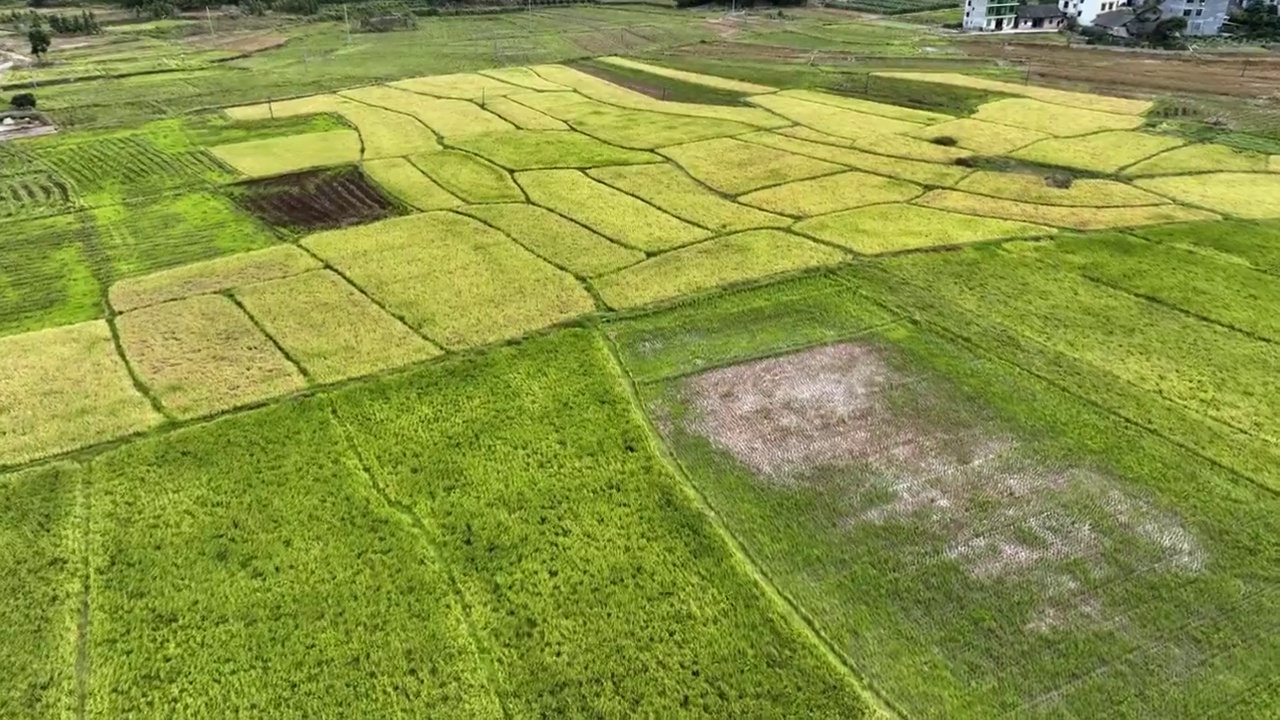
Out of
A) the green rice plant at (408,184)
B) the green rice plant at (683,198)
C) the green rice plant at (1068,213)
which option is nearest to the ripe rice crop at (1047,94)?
the green rice plant at (1068,213)

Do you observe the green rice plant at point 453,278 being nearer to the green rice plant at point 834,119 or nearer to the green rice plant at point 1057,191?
the green rice plant at point 1057,191

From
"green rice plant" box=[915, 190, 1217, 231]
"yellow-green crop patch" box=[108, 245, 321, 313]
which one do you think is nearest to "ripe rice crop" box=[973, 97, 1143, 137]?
"green rice plant" box=[915, 190, 1217, 231]

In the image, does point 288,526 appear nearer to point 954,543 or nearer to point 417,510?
point 417,510

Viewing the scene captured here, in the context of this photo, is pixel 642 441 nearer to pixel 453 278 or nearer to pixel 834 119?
pixel 453 278

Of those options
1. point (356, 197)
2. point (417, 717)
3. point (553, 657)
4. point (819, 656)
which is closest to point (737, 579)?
point (819, 656)

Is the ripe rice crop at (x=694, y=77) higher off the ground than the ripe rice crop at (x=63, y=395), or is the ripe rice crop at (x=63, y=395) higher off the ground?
the ripe rice crop at (x=694, y=77)

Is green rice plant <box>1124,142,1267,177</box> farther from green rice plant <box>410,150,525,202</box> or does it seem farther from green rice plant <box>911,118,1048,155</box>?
green rice plant <box>410,150,525,202</box>

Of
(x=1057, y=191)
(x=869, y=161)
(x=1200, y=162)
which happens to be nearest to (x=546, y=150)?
(x=869, y=161)
